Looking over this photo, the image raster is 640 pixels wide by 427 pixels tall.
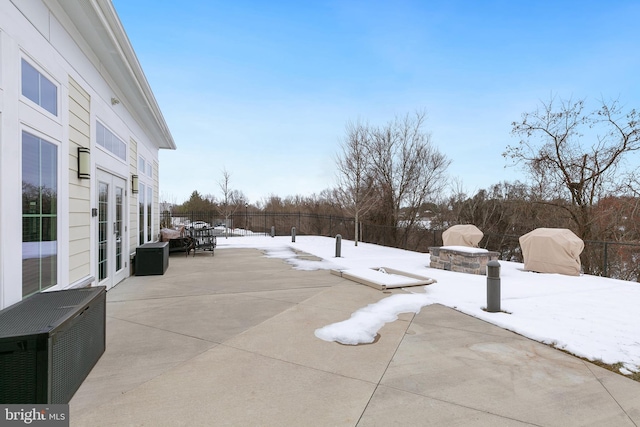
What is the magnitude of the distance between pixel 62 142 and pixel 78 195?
2.96ft

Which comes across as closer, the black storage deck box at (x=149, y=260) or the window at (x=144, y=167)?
the black storage deck box at (x=149, y=260)

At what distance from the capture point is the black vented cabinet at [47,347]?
205 cm

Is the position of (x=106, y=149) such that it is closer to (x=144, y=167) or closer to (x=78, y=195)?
(x=78, y=195)

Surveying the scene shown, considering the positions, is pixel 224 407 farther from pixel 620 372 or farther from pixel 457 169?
pixel 457 169

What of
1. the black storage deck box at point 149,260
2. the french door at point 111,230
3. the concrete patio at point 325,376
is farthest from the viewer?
the black storage deck box at point 149,260

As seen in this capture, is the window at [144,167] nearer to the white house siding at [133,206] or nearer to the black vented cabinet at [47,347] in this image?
the white house siding at [133,206]

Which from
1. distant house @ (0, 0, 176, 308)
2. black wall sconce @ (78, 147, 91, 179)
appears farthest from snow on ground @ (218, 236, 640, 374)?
black wall sconce @ (78, 147, 91, 179)

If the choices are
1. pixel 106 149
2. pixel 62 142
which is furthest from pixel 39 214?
pixel 106 149

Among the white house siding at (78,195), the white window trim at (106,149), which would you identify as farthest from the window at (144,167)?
the white house siding at (78,195)

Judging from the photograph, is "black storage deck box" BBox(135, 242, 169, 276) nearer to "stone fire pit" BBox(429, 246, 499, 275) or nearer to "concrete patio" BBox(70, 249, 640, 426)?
"concrete patio" BBox(70, 249, 640, 426)

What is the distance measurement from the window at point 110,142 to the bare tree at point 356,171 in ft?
37.5

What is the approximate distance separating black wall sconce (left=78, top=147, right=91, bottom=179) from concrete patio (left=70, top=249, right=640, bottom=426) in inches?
84.6

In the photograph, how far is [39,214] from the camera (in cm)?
364

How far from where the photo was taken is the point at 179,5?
9.41 m
